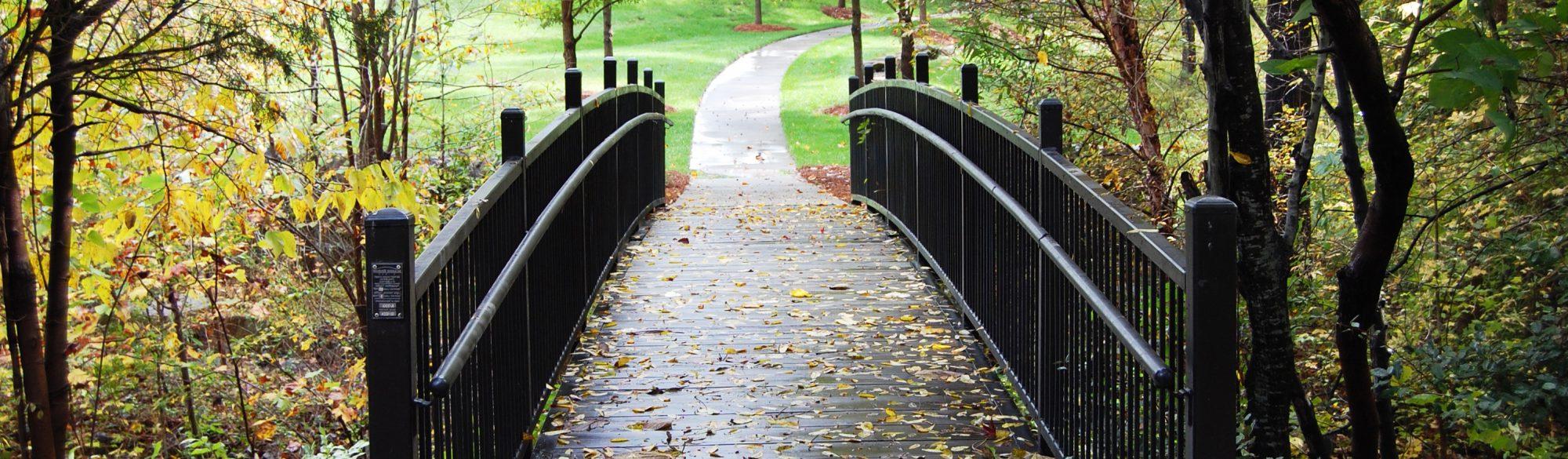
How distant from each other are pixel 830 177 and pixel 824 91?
16924mm

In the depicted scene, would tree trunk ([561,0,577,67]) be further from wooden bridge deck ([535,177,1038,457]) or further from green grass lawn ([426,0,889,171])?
wooden bridge deck ([535,177,1038,457])

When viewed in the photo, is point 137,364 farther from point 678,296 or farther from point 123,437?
point 678,296

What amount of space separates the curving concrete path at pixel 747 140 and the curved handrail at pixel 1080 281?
8.31 metres

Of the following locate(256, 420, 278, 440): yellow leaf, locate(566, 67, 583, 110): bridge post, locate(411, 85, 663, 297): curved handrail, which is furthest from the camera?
locate(256, 420, 278, 440): yellow leaf

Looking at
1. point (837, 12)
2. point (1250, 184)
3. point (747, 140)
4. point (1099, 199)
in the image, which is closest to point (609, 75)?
point (1099, 199)

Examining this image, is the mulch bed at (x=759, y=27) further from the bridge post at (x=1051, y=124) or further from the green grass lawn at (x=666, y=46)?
the bridge post at (x=1051, y=124)

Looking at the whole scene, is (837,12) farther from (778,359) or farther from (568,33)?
(778,359)

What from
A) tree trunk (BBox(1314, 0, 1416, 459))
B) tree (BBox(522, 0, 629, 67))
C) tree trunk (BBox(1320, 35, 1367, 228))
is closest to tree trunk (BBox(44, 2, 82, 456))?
tree trunk (BBox(1314, 0, 1416, 459))

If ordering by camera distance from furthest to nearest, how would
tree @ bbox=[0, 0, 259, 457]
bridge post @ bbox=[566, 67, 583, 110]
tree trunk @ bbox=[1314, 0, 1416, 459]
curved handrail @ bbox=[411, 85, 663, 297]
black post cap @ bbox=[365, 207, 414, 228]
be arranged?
bridge post @ bbox=[566, 67, 583, 110] < tree @ bbox=[0, 0, 259, 457] < tree trunk @ bbox=[1314, 0, 1416, 459] < curved handrail @ bbox=[411, 85, 663, 297] < black post cap @ bbox=[365, 207, 414, 228]

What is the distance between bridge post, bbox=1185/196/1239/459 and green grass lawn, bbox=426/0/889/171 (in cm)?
1497

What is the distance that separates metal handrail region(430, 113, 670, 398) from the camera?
12.0 ft

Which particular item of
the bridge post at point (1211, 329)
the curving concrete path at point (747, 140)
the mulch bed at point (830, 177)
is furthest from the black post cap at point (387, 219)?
the mulch bed at point (830, 177)

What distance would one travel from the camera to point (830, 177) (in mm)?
20891

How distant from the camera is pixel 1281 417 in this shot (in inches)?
170
